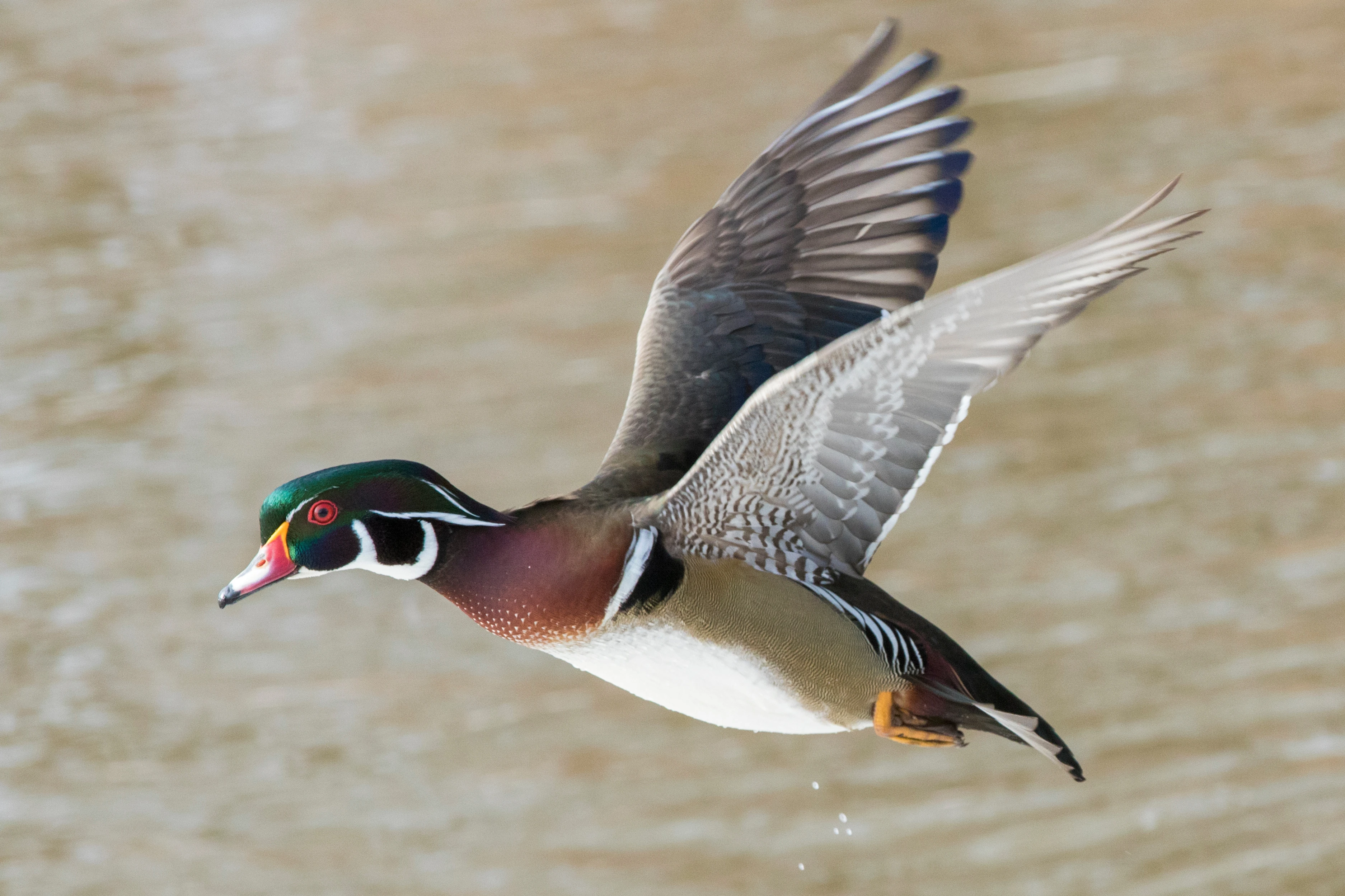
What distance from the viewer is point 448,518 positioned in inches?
70.9

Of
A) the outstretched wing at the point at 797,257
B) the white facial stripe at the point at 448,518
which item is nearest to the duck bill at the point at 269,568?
the white facial stripe at the point at 448,518

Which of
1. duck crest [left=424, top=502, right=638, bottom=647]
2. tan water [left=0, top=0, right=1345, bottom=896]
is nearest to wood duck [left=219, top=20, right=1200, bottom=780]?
duck crest [left=424, top=502, right=638, bottom=647]

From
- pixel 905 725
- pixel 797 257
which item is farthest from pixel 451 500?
pixel 797 257

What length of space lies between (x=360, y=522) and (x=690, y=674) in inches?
14.0

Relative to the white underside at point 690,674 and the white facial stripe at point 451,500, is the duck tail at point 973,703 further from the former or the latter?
the white facial stripe at point 451,500

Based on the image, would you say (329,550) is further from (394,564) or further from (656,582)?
(656,582)

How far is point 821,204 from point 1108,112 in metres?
3.79

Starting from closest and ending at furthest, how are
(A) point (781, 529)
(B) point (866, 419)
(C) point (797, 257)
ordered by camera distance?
(B) point (866, 419), (A) point (781, 529), (C) point (797, 257)

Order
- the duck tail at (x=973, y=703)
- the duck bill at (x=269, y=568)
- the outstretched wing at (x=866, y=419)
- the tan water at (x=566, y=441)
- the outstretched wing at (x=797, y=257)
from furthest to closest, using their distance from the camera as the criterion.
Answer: the tan water at (x=566, y=441) → the outstretched wing at (x=797, y=257) → the duck tail at (x=973, y=703) → the duck bill at (x=269, y=568) → the outstretched wing at (x=866, y=419)

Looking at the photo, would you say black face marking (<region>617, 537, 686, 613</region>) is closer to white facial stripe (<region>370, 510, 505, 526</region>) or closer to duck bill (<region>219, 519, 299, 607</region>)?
white facial stripe (<region>370, 510, 505, 526</region>)

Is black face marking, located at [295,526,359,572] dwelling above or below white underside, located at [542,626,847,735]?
above

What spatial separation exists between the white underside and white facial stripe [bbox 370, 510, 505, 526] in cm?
14

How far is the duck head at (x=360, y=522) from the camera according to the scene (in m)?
1.76

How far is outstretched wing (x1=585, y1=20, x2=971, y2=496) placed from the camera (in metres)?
2.11
